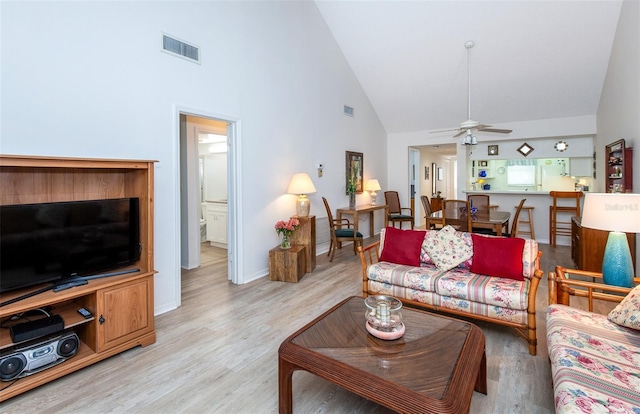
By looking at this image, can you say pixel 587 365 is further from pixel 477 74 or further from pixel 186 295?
pixel 477 74

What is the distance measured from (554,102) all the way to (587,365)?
5.87 m

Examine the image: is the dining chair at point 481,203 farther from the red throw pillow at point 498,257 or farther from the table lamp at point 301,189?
the table lamp at point 301,189

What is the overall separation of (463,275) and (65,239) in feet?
10.6

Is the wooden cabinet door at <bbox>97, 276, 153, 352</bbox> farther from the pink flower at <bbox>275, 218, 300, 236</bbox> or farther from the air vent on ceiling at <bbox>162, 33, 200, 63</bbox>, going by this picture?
the air vent on ceiling at <bbox>162, 33, 200, 63</bbox>

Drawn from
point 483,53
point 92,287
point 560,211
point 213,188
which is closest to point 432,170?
point 560,211

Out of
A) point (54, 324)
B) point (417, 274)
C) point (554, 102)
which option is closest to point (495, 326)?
point (417, 274)

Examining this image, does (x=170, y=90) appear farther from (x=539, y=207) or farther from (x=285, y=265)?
(x=539, y=207)

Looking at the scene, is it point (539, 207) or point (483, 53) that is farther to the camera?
point (539, 207)

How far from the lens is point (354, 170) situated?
6.64 m

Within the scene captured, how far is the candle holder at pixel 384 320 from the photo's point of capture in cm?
185

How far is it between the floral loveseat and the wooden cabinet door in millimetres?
1889

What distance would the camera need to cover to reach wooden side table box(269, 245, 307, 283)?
418cm

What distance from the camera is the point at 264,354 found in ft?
8.09

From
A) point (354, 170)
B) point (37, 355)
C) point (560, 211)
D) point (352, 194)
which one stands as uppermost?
point (354, 170)
